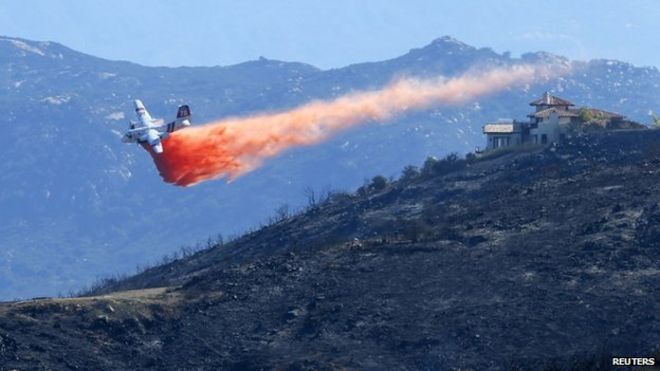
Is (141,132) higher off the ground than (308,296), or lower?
higher

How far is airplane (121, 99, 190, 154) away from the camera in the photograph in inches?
6634

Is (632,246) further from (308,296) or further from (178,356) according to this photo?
(178,356)

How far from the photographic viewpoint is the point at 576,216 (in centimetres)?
15875

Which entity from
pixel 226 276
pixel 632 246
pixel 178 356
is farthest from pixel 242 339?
pixel 632 246

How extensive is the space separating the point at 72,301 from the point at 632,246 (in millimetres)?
41153

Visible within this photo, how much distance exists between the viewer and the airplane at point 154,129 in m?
168

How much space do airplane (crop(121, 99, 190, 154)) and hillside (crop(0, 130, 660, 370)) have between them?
12.1m

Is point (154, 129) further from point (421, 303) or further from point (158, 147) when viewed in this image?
point (421, 303)

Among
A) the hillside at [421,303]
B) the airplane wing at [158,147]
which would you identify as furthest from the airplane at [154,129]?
the hillside at [421,303]

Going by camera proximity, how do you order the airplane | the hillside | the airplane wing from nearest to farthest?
the hillside
the airplane
the airplane wing

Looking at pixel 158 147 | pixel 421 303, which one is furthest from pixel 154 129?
pixel 421 303

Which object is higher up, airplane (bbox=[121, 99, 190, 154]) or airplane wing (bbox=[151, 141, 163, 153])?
airplane (bbox=[121, 99, 190, 154])

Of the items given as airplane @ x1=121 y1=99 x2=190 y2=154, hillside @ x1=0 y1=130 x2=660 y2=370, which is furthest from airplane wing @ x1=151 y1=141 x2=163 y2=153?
hillside @ x1=0 y1=130 x2=660 y2=370

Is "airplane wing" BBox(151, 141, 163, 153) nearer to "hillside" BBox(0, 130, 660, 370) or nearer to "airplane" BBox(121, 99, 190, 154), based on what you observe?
"airplane" BBox(121, 99, 190, 154)
